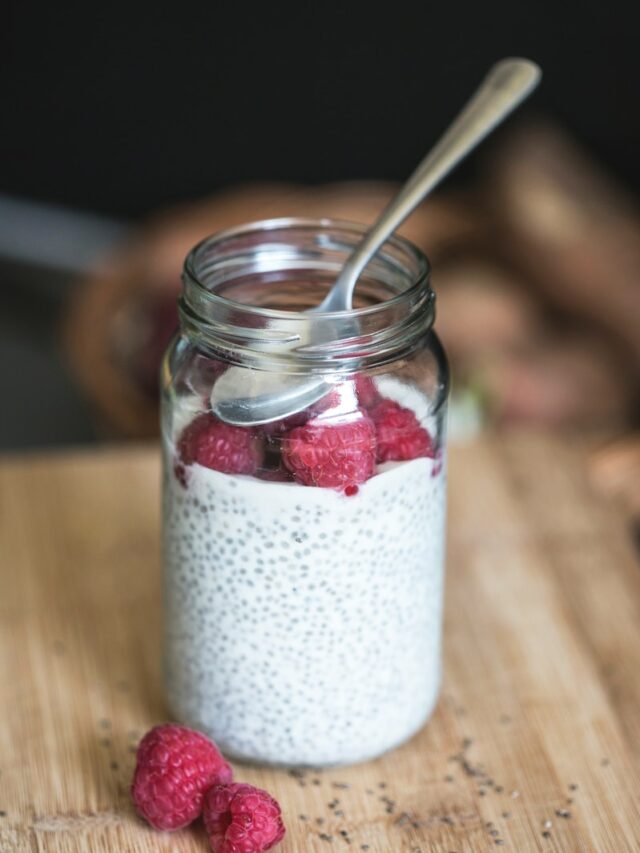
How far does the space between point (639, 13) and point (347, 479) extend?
1.62 m

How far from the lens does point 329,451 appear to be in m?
0.74

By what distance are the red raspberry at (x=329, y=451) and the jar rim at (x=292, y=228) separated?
0.23ft

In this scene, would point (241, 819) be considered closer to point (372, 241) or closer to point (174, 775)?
point (174, 775)

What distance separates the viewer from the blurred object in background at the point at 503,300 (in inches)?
64.3

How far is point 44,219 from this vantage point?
8.35 feet

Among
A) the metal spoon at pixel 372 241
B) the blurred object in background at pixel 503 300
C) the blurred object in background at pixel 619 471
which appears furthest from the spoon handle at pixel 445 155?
the blurred object in background at pixel 503 300

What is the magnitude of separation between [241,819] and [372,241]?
15.0 inches

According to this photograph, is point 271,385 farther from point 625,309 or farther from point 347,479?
point 625,309

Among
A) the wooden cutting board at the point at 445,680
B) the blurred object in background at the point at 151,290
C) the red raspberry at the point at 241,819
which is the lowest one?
the blurred object in background at the point at 151,290

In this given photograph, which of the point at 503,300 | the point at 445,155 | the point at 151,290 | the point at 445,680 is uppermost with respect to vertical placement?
the point at 445,155

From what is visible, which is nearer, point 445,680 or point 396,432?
point 396,432

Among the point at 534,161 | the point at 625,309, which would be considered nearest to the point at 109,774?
the point at 625,309

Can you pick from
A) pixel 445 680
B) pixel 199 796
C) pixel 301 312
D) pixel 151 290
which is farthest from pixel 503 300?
pixel 199 796

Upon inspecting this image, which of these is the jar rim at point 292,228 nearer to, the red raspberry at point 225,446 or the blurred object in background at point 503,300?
the red raspberry at point 225,446
